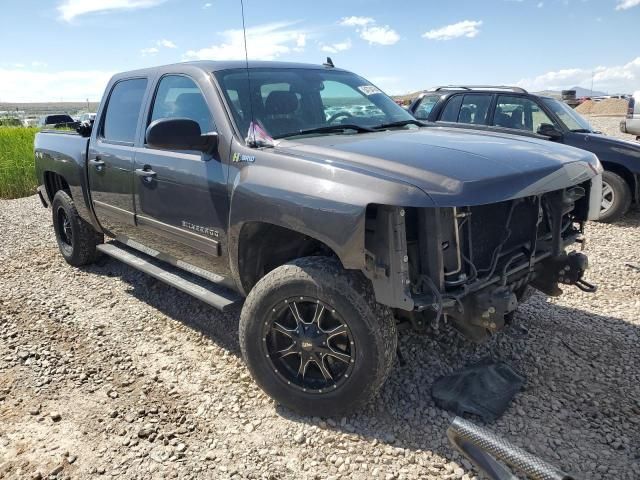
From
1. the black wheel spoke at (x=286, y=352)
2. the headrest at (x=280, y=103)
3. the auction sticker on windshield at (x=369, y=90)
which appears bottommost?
the black wheel spoke at (x=286, y=352)

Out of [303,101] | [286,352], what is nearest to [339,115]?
[303,101]

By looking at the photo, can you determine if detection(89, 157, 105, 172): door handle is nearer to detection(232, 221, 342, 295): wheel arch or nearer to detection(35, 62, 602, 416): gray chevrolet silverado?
detection(35, 62, 602, 416): gray chevrolet silverado

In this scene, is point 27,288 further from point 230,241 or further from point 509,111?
point 509,111

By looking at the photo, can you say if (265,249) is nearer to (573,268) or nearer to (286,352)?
(286,352)

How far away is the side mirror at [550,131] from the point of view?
23.8 ft

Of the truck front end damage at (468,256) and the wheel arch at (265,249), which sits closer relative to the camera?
the truck front end damage at (468,256)

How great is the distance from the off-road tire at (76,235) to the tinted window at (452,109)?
5149mm

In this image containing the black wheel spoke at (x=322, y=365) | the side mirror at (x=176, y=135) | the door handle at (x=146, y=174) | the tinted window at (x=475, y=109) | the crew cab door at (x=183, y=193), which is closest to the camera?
the black wheel spoke at (x=322, y=365)

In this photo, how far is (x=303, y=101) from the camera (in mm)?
3727

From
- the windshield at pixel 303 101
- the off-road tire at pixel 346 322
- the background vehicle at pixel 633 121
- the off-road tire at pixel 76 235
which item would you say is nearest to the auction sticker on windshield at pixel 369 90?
the windshield at pixel 303 101

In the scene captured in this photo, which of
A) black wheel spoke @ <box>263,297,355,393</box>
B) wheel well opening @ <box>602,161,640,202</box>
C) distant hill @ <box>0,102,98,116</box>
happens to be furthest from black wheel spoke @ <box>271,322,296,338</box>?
distant hill @ <box>0,102,98,116</box>

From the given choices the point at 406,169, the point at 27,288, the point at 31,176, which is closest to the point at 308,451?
the point at 406,169

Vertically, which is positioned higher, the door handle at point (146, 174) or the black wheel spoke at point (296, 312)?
the door handle at point (146, 174)

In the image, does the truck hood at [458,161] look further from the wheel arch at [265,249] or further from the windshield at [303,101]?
the wheel arch at [265,249]
